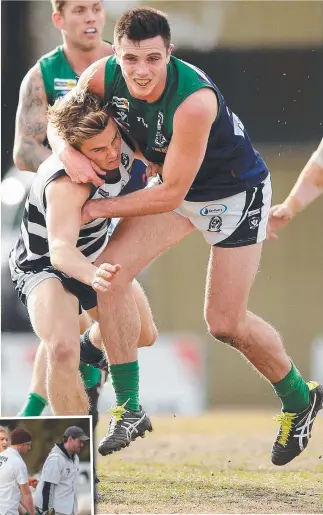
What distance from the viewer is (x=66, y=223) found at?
4199 mm

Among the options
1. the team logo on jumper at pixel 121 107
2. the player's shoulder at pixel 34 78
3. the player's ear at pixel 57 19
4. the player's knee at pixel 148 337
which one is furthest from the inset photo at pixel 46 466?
the player's ear at pixel 57 19

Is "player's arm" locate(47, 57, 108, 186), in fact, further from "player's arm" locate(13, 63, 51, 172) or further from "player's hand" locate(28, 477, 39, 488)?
"player's hand" locate(28, 477, 39, 488)

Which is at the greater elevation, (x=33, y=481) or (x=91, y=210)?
(x=91, y=210)

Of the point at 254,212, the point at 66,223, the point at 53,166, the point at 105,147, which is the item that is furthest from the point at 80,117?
the point at 254,212

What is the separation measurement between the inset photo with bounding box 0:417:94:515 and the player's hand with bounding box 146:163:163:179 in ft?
3.58

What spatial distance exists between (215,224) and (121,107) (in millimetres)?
703

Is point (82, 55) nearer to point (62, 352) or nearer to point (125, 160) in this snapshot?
point (125, 160)

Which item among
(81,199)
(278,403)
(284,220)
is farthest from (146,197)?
(278,403)

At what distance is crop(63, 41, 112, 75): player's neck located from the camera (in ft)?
16.9

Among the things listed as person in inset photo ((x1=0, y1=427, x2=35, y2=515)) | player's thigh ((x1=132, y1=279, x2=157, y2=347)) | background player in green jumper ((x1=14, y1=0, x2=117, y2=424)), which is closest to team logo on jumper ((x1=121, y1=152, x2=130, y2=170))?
player's thigh ((x1=132, y1=279, x2=157, y2=347))

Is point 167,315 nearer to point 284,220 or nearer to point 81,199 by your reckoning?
point 284,220

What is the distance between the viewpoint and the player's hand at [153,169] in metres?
4.51

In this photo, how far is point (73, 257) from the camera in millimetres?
4066

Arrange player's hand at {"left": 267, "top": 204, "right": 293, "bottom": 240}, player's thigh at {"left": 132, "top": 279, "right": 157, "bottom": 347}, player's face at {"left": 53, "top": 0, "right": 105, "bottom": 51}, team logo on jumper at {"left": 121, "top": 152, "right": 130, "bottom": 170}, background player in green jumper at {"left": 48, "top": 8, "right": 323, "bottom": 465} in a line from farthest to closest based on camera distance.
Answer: player's face at {"left": 53, "top": 0, "right": 105, "bottom": 51}
player's hand at {"left": 267, "top": 204, "right": 293, "bottom": 240}
player's thigh at {"left": 132, "top": 279, "right": 157, "bottom": 347}
team logo on jumper at {"left": 121, "top": 152, "right": 130, "bottom": 170}
background player in green jumper at {"left": 48, "top": 8, "right": 323, "bottom": 465}
